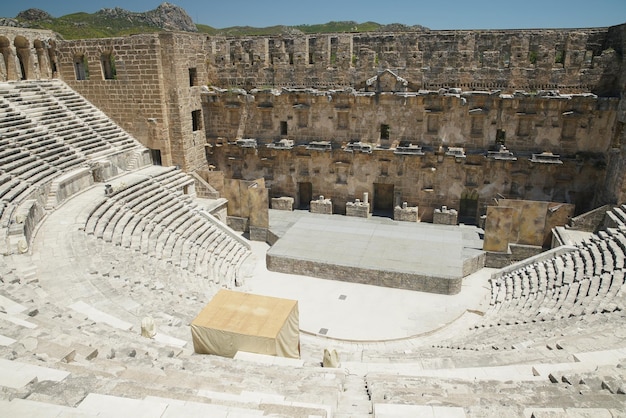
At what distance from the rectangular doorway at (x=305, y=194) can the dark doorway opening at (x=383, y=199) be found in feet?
10.6

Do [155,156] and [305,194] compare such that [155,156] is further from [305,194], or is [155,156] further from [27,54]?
[305,194]

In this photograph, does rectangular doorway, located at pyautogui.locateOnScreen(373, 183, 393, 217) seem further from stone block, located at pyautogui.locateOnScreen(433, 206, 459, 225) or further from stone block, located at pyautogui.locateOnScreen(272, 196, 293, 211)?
stone block, located at pyautogui.locateOnScreen(272, 196, 293, 211)

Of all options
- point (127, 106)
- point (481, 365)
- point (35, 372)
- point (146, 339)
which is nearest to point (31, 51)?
point (127, 106)

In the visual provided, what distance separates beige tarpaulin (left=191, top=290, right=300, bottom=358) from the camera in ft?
28.1

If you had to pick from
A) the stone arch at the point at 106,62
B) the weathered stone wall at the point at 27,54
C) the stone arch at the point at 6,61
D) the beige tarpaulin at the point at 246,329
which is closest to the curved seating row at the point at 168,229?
the beige tarpaulin at the point at 246,329

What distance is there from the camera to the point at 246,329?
8.70m

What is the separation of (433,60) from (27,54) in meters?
18.3

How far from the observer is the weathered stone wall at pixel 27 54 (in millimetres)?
19172

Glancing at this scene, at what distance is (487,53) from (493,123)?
2.85 m

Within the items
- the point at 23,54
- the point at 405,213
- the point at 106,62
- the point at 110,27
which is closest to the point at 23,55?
the point at 23,54

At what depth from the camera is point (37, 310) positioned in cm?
816

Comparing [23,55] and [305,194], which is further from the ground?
[23,55]

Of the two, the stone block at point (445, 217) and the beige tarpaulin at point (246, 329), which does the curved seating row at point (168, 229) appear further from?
the stone block at point (445, 217)

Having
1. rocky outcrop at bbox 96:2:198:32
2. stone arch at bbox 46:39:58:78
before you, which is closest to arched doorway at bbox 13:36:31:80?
stone arch at bbox 46:39:58:78
